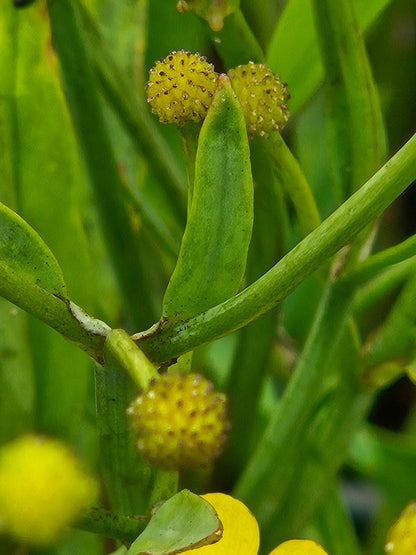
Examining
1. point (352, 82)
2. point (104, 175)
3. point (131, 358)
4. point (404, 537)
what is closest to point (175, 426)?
point (131, 358)

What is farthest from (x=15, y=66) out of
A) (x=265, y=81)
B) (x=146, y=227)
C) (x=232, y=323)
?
(x=232, y=323)

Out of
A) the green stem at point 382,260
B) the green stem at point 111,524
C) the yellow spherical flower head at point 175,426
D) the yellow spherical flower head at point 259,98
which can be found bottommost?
the green stem at point 111,524

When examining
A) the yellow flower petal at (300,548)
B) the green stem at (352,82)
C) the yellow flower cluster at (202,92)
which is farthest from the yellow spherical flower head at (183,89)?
the yellow flower petal at (300,548)

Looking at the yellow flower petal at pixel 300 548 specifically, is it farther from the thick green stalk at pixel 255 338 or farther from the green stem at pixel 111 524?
the thick green stalk at pixel 255 338

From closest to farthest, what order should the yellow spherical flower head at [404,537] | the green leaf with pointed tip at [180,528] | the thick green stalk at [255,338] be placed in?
the green leaf with pointed tip at [180,528] → the yellow spherical flower head at [404,537] → the thick green stalk at [255,338]

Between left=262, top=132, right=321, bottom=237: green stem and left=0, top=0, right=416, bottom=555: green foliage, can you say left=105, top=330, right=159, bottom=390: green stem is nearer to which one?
left=0, top=0, right=416, bottom=555: green foliage

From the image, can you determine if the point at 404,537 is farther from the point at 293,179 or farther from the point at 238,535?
the point at 293,179

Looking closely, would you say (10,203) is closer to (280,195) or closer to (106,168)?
(106,168)
